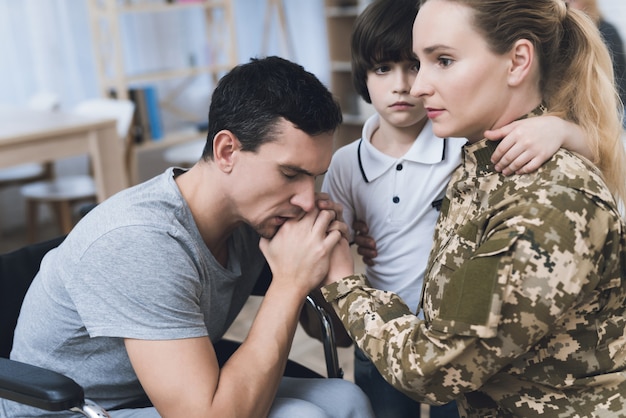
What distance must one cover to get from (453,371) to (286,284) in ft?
1.23

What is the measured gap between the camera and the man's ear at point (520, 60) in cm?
97

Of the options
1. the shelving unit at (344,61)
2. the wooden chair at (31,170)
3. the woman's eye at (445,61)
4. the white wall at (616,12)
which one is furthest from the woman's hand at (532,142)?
the shelving unit at (344,61)

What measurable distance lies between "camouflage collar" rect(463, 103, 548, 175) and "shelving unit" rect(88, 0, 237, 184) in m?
2.61

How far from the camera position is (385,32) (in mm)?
1287

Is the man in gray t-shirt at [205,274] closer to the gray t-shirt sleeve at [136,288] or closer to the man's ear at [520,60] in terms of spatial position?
the gray t-shirt sleeve at [136,288]

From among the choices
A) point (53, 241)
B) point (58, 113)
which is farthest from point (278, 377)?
point (58, 113)

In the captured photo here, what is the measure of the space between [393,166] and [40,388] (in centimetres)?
76

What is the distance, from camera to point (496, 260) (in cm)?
88

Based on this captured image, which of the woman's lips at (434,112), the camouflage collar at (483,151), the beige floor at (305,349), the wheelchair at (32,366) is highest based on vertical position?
the woman's lips at (434,112)

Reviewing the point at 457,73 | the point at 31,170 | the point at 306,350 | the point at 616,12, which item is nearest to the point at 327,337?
the point at 457,73

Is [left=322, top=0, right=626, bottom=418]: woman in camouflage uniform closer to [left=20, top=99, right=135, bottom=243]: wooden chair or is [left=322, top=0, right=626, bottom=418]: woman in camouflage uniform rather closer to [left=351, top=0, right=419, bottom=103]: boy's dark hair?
[left=351, top=0, right=419, bottom=103]: boy's dark hair

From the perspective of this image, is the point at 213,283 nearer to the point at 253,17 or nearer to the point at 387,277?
the point at 387,277

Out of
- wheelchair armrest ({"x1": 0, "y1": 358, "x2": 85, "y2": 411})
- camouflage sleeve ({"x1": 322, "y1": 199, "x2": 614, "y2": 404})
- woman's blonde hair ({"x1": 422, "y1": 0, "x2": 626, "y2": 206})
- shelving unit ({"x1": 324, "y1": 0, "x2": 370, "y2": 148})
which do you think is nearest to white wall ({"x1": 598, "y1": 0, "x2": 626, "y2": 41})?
shelving unit ({"x1": 324, "y1": 0, "x2": 370, "y2": 148})

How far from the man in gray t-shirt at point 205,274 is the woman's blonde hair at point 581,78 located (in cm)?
38
